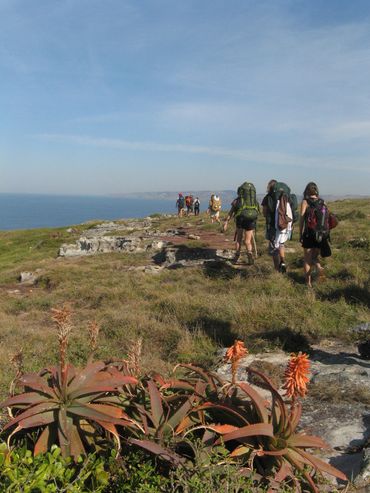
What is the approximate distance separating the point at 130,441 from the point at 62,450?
0.42 meters

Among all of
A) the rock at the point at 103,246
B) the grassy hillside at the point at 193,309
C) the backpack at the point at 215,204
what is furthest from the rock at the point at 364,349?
the backpack at the point at 215,204

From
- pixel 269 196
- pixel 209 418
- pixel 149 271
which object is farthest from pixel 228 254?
pixel 209 418

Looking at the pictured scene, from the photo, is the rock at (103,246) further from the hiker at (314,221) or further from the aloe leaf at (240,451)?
the aloe leaf at (240,451)

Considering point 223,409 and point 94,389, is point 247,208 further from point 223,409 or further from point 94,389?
point 94,389

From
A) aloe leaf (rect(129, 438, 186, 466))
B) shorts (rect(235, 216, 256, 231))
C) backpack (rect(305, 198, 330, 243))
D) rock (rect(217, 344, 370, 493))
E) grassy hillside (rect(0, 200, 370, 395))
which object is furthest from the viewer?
shorts (rect(235, 216, 256, 231))

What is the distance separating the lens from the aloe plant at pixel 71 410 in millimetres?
2666

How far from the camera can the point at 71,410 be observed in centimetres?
278

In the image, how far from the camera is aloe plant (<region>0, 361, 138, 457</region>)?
2666 mm

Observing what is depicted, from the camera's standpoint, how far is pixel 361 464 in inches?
115

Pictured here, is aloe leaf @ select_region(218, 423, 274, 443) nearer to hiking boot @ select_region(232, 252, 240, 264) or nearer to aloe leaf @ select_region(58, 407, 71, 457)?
aloe leaf @ select_region(58, 407, 71, 457)

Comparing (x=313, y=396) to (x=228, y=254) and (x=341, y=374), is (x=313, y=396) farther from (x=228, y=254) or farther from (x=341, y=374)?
(x=228, y=254)

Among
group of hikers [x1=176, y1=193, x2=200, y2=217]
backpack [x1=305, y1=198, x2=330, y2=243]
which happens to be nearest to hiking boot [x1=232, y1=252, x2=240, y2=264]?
backpack [x1=305, y1=198, x2=330, y2=243]

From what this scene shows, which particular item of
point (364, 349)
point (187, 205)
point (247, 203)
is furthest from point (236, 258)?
point (187, 205)

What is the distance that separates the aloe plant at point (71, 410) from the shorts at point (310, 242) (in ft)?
22.3
